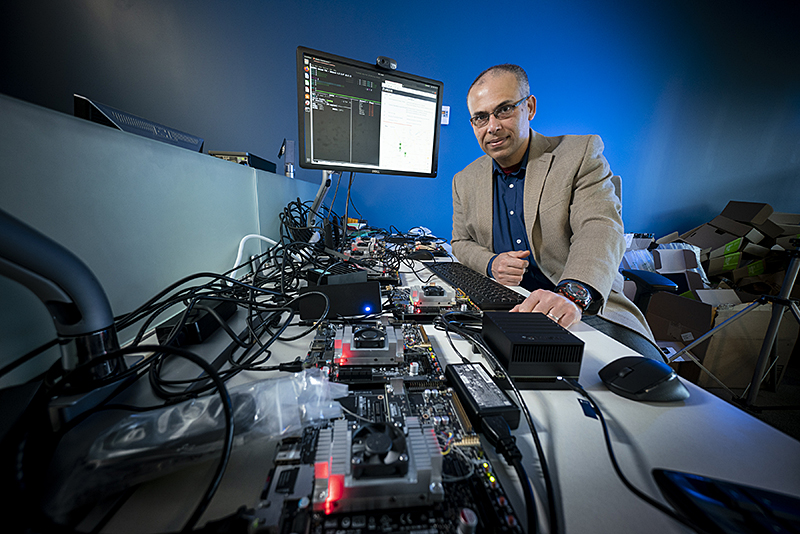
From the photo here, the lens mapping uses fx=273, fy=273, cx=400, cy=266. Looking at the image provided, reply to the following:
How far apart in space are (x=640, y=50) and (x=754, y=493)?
11.0ft

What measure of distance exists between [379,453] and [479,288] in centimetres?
62

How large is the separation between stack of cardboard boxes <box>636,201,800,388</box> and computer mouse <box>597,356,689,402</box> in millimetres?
1634

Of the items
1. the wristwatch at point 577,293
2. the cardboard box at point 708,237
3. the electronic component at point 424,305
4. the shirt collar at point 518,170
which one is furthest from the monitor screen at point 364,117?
the cardboard box at point 708,237

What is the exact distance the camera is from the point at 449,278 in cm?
93

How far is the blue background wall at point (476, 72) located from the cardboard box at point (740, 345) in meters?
1.32

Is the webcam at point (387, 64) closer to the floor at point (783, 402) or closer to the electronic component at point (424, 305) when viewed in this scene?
the electronic component at point (424, 305)

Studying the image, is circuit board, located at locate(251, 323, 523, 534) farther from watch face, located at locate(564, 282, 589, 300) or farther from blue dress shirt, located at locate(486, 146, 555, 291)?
blue dress shirt, located at locate(486, 146, 555, 291)

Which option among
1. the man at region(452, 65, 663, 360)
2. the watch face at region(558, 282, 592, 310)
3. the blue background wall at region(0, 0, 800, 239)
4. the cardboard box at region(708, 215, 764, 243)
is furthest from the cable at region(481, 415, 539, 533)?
the cardboard box at region(708, 215, 764, 243)

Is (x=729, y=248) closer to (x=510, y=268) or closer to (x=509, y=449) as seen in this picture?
(x=510, y=268)

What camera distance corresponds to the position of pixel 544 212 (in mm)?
1147

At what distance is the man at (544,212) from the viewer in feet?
2.80

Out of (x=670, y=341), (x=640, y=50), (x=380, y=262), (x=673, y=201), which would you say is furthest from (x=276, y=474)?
(x=673, y=201)

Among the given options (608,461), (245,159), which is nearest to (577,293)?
(608,461)

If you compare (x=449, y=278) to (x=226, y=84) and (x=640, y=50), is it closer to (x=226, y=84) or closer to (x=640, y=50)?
(x=226, y=84)
